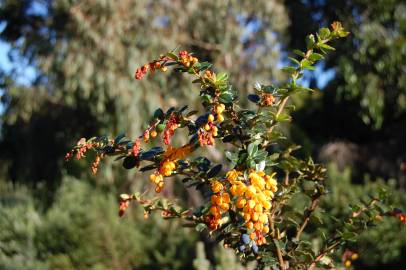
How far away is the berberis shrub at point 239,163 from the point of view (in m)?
1.34

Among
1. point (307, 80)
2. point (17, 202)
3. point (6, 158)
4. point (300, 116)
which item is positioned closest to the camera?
point (17, 202)

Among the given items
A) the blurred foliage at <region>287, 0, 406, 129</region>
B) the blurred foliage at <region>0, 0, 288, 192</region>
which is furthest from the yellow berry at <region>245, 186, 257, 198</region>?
the blurred foliage at <region>287, 0, 406, 129</region>

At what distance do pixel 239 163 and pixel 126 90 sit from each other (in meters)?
4.02

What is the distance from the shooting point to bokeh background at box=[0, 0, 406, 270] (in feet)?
14.0

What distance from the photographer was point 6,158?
9555 mm

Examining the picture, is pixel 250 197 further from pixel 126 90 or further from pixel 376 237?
Answer: pixel 126 90

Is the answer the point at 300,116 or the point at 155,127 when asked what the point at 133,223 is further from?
the point at 300,116

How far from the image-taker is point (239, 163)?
54.1 inches

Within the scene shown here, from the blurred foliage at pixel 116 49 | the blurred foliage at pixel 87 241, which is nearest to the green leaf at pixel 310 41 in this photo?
the blurred foliage at pixel 87 241

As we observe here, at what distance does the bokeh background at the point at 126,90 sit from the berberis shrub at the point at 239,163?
2454mm

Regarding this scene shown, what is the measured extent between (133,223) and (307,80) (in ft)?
12.1

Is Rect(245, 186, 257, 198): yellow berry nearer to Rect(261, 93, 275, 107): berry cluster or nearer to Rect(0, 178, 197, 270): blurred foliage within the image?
Rect(261, 93, 275, 107): berry cluster

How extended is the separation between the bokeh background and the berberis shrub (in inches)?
96.6

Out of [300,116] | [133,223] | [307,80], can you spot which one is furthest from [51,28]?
[300,116]
